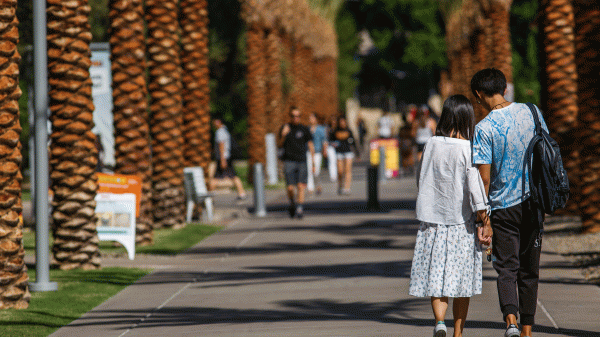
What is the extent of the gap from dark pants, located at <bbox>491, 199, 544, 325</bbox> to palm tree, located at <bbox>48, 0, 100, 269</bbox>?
652 centimetres

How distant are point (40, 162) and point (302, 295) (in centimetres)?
310

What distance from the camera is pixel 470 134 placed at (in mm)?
6641

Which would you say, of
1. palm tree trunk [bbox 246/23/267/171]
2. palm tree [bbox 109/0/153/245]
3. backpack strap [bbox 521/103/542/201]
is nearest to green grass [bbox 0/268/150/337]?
palm tree [bbox 109/0/153/245]

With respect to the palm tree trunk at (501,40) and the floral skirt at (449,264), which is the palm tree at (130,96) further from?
the palm tree trunk at (501,40)

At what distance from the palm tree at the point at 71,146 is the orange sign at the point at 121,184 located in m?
1.36

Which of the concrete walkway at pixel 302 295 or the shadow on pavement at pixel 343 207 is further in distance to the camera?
the shadow on pavement at pixel 343 207

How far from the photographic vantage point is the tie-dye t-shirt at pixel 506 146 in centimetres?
657

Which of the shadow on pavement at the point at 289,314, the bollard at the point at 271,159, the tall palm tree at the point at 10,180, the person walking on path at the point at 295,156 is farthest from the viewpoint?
the bollard at the point at 271,159

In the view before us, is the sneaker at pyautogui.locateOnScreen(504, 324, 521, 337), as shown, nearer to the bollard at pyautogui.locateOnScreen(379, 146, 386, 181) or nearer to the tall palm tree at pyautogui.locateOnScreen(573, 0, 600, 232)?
the tall palm tree at pyautogui.locateOnScreen(573, 0, 600, 232)

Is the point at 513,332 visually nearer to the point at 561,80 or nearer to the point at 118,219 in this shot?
the point at 118,219

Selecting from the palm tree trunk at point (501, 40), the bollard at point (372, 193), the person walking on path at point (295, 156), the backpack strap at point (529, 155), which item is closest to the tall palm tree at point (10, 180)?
the backpack strap at point (529, 155)

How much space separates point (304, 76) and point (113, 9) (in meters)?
24.6

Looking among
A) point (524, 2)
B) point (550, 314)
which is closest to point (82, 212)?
point (550, 314)

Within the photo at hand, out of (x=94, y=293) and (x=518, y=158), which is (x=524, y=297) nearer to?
(x=518, y=158)
